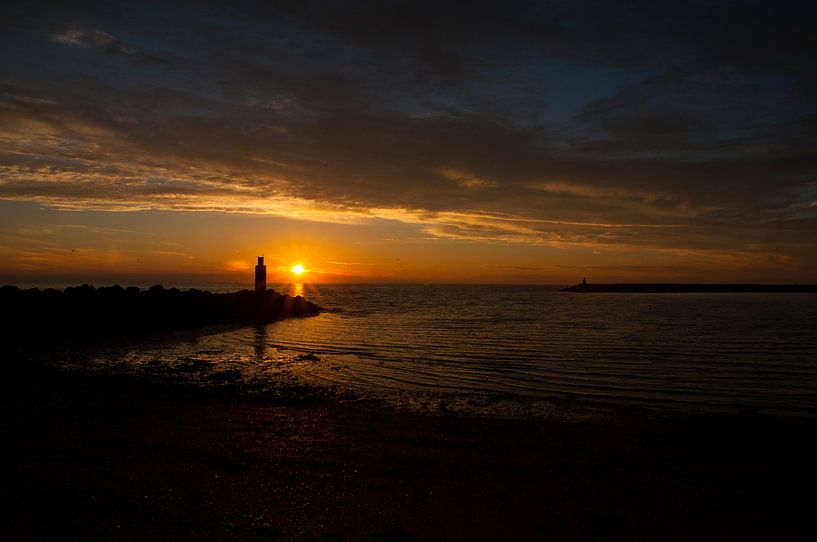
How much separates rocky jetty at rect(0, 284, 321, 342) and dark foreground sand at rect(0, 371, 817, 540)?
15355mm

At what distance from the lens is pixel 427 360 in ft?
64.7

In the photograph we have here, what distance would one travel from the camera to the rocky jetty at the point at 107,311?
23.9 meters

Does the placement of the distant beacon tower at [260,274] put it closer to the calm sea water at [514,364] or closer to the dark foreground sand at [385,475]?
the calm sea water at [514,364]

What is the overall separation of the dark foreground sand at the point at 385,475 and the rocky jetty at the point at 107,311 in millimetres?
15355

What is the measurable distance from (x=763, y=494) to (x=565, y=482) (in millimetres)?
2478

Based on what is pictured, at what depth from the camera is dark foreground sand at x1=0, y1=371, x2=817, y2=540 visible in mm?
5578

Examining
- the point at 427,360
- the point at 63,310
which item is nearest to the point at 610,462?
the point at 427,360

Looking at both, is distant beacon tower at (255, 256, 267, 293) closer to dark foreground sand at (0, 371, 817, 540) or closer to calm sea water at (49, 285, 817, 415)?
calm sea water at (49, 285, 817, 415)

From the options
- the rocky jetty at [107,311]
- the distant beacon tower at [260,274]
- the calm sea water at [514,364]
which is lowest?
the calm sea water at [514,364]

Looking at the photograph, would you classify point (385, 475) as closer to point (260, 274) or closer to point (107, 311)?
point (107, 311)

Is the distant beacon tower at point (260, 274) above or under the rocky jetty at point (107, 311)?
above

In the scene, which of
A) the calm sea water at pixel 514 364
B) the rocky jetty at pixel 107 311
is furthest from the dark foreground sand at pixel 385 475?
the rocky jetty at pixel 107 311

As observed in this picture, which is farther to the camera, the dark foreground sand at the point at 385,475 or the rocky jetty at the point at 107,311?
the rocky jetty at the point at 107,311

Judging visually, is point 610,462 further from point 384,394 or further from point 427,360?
point 427,360
